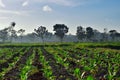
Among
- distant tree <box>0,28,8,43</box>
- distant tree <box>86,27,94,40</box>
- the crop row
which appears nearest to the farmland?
the crop row

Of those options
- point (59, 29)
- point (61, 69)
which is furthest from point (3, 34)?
point (61, 69)

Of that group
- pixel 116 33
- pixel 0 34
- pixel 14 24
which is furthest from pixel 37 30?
pixel 116 33

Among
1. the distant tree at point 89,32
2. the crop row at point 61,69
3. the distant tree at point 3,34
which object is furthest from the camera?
the distant tree at point 3,34

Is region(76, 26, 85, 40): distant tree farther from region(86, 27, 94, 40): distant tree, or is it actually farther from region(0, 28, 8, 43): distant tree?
region(0, 28, 8, 43): distant tree

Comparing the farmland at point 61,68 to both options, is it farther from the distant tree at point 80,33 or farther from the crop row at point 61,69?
the distant tree at point 80,33

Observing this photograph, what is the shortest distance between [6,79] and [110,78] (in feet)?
16.0

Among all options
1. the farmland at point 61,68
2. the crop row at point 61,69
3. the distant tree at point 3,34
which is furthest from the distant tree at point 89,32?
the crop row at point 61,69

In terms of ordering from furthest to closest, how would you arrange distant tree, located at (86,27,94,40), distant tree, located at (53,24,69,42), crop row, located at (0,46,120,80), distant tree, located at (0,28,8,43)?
distant tree, located at (0,28,8,43)
distant tree, located at (86,27,94,40)
distant tree, located at (53,24,69,42)
crop row, located at (0,46,120,80)

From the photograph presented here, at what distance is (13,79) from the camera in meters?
13.9

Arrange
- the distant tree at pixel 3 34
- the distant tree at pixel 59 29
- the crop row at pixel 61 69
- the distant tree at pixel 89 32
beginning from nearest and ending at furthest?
the crop row at pixel 61 69, the distant tree at pixel 59 29, the distant tree at pixel 89 32, the distant tree at pixel 3 34

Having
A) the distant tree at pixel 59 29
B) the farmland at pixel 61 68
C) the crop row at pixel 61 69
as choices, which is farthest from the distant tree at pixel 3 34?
the crop row at pixel 61 69

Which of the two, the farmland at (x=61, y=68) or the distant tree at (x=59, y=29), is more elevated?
the distant tree at (x=59, y=29)

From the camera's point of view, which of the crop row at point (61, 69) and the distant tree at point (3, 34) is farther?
the distant tree at point (3, 34)

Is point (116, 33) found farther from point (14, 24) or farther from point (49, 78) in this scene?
point (49, 78)
